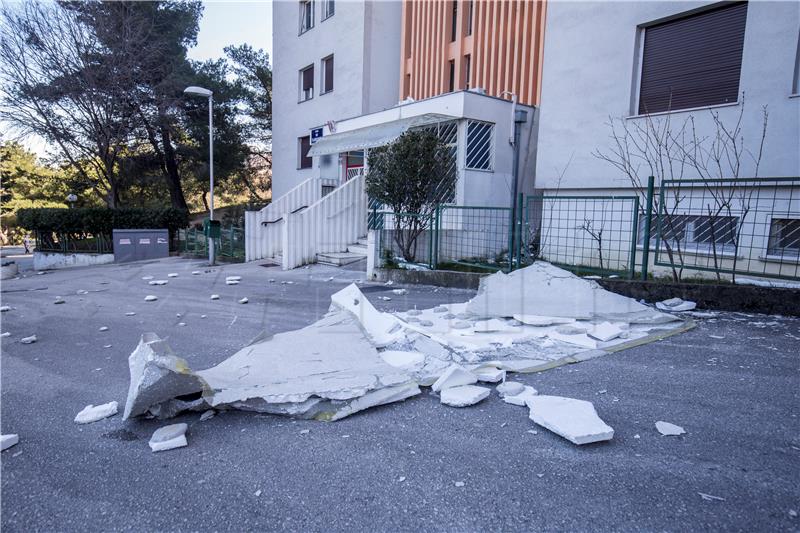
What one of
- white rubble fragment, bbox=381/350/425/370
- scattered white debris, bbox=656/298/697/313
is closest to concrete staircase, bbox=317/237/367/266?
scattered white debris, bbox=656/298/697/313

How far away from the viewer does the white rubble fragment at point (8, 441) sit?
280 cm

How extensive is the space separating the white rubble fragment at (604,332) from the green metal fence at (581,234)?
9.38 feet

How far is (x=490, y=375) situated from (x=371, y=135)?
34.4 feet

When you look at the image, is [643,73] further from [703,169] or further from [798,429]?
[798,429]

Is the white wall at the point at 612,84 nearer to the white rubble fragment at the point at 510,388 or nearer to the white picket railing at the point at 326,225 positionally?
the white picket railing at the point at 326,225

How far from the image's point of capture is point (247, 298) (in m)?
8.12

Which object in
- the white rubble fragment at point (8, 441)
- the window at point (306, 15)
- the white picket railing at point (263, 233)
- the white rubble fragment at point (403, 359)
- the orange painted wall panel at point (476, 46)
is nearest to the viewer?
the white rubble fragment at point (8, 441)

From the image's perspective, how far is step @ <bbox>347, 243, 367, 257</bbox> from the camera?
12.7 metres

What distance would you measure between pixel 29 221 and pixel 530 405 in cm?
2442

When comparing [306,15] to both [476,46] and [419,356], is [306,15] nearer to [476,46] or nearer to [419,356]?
[476,46]

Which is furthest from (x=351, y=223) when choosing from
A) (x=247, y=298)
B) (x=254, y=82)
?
(x=254, y=82)

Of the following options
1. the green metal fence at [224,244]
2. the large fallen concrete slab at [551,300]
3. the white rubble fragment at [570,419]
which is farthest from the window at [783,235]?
the green metal fence at [224,244]

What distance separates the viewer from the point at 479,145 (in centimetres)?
1157

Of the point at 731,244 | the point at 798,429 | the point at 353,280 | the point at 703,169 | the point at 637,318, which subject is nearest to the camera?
the point at 798,429
